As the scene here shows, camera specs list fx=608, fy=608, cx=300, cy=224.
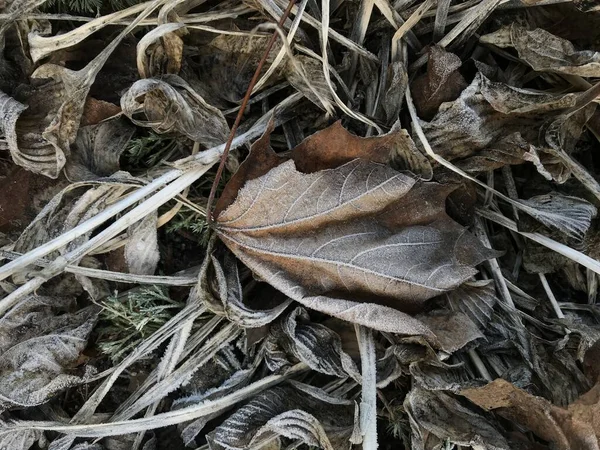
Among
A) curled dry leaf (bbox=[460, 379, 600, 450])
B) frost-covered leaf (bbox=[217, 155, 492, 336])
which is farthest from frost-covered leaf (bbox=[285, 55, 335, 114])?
curled dry leaf (bbox=[460, 379, 600, 450])

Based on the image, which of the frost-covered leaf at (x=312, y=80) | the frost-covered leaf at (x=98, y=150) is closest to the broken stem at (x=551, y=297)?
the frost-covered leaf at (x=312, y=80)

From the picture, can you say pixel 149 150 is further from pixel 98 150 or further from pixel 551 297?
pixel 551 297

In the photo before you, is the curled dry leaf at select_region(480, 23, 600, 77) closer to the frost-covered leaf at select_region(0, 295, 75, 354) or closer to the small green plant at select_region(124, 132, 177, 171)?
the small green plant at select_region(124, 132, 177, 171)

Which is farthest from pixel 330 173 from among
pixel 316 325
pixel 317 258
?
pixel 316 325

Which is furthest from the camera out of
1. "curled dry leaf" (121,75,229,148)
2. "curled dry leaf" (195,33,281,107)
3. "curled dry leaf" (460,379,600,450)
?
"curled dry leaf" (195,33,281,107)

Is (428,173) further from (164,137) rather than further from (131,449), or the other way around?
(131,449)

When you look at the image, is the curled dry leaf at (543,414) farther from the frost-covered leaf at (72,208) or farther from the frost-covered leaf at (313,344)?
the frost-covered leaf at (72,208)
